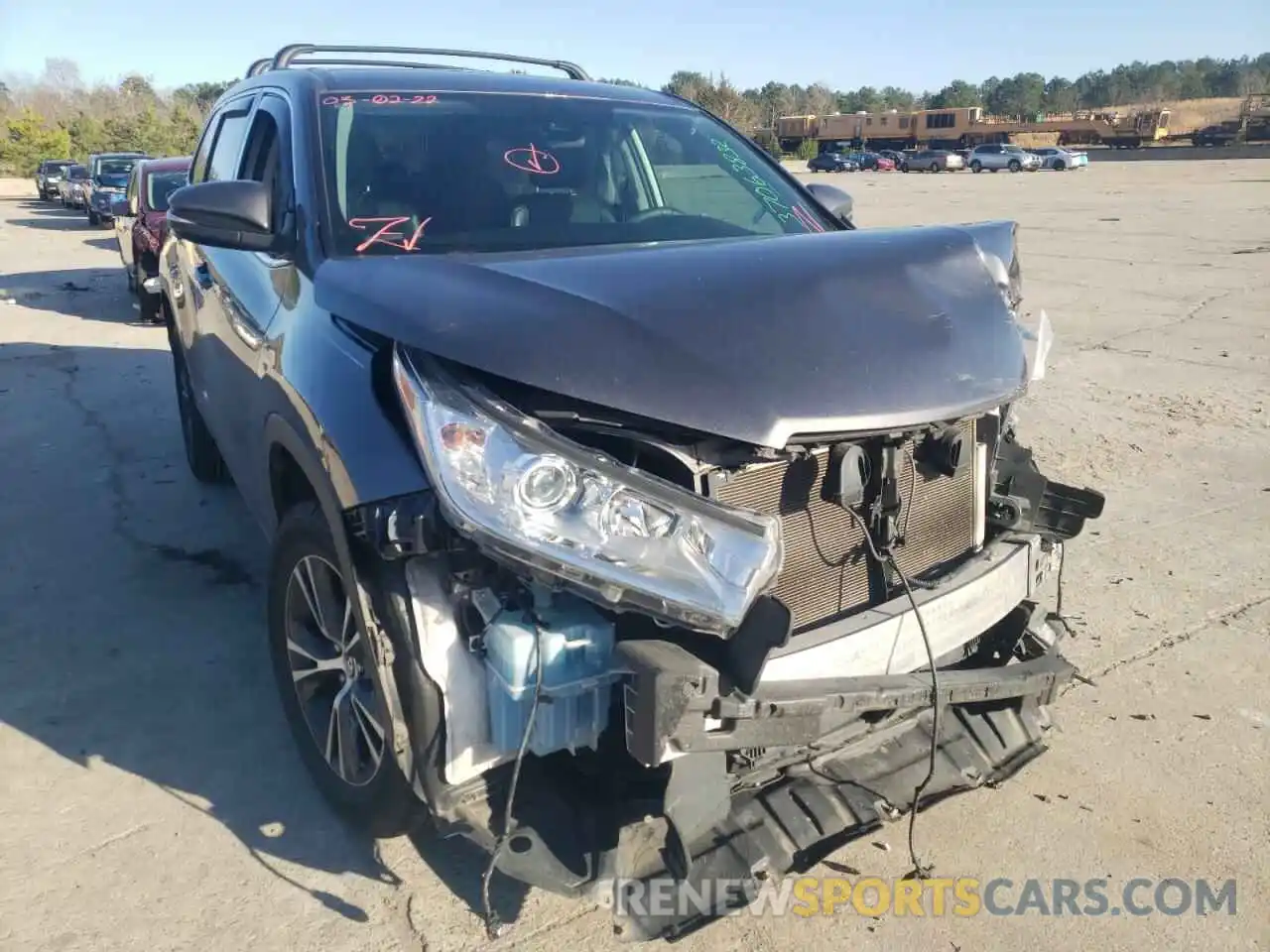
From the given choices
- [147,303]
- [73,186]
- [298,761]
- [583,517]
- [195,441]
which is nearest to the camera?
[583,517]

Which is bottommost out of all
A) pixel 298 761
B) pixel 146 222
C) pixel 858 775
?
pixel 298 761

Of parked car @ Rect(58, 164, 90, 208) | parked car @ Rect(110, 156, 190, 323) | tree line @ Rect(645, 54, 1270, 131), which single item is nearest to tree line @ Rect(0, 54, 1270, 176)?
tree line @ Rect(645, 54, 1270, 131)

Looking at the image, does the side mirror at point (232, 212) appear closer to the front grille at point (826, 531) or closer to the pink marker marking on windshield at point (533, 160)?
the pink marker marking on windshield at point (533, 160)

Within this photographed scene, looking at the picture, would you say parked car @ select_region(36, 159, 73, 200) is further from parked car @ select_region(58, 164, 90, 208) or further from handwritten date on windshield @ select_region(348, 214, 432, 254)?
handwritten date on windshield @ select_region(348, 214, 432, 254)

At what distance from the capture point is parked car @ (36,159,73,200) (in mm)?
33844

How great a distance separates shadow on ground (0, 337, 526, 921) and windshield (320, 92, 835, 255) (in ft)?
5.41

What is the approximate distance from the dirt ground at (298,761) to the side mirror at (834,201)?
1.86 m

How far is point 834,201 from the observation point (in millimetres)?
4008

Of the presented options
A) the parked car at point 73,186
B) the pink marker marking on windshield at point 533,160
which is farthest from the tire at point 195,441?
the parked car at point 73,186

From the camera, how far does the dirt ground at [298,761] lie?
254cm

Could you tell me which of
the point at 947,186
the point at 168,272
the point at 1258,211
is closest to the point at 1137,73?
the point at 947,186

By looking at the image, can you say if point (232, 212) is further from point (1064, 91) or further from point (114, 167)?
point (1064, 91)

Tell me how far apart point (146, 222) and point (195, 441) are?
6829 mm

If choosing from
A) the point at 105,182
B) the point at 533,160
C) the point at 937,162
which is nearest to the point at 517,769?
the point at 533,160
